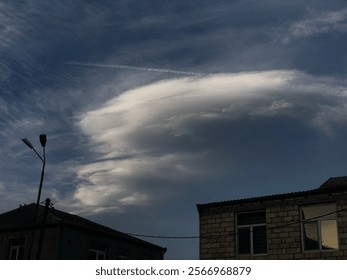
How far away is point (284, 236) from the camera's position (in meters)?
20.3

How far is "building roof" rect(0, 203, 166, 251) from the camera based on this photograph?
30.4 meters

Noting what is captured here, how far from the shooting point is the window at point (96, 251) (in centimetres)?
3205

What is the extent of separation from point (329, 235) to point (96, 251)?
1757cm

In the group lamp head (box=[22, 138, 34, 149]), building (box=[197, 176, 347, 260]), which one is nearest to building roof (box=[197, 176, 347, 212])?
building (box=[197, 176, 347, 260])

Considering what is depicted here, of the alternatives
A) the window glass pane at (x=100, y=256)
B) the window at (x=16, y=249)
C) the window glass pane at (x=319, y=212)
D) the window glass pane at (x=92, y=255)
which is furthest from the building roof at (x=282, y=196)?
the window at (x=16, y=249)

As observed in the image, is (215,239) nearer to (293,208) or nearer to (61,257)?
(293,208)

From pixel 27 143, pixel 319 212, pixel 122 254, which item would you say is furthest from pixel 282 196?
pixel 122 254

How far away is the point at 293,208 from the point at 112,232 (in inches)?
721

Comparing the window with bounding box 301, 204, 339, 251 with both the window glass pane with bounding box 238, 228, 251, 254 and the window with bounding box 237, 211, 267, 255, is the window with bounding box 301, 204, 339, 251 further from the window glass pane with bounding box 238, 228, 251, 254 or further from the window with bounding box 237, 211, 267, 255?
the window glass pane with bounding box 238, 228, 251, 254

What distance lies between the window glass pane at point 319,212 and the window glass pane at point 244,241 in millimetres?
2601

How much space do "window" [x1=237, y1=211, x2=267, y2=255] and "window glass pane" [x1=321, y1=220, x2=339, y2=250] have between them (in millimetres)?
2464
